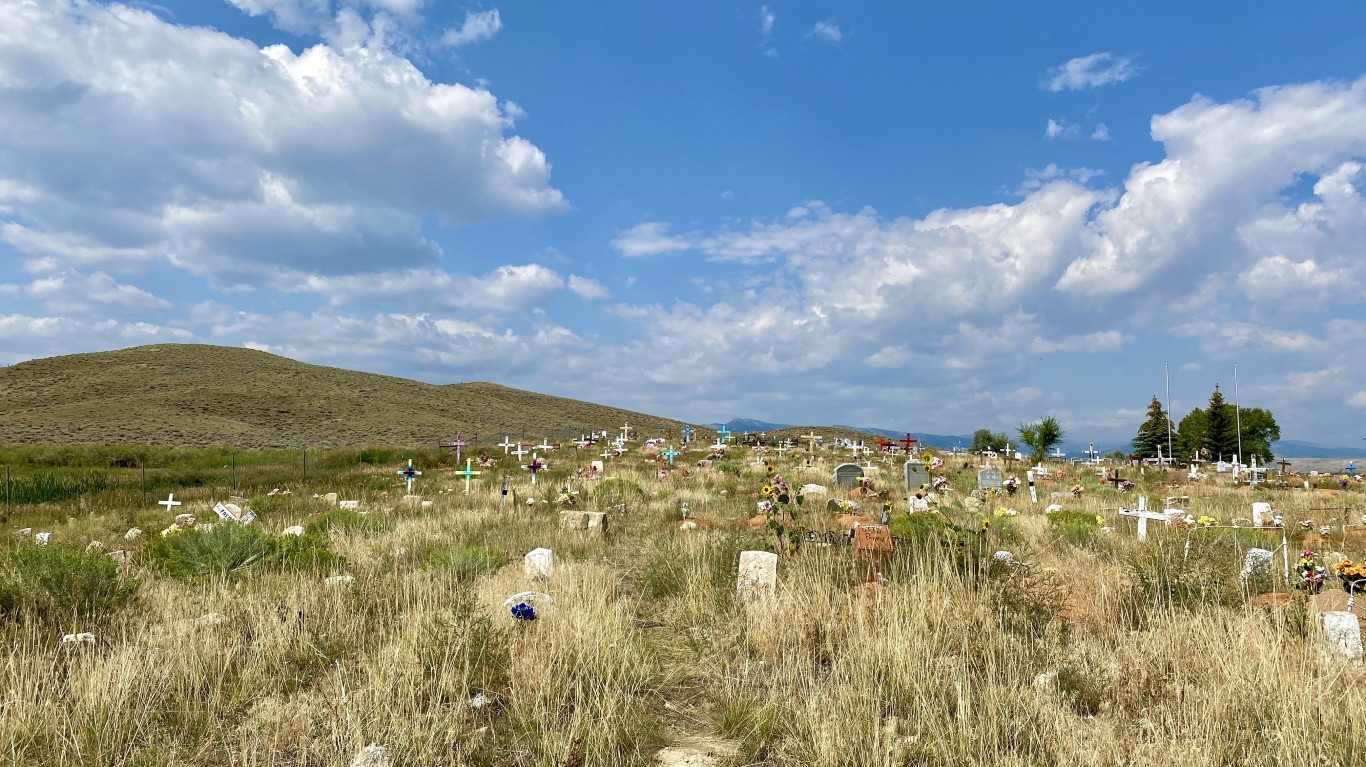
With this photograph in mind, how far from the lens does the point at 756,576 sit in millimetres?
6965

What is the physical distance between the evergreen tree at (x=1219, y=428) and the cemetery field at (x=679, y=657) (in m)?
60.4

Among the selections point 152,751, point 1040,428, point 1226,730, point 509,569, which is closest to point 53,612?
point 152,751

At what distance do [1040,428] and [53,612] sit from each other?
128ft

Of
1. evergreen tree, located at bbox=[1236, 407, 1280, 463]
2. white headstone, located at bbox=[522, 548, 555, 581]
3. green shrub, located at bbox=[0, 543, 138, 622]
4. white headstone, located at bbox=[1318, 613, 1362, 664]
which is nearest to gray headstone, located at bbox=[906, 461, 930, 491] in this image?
white headstone, located at bbox=[522, 548, 555, 581]

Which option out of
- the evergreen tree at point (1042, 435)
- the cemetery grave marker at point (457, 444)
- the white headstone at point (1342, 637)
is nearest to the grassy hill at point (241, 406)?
the cemetery grave marker at point (457, 444)

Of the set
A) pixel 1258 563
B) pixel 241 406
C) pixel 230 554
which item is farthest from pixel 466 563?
pixel 241 406

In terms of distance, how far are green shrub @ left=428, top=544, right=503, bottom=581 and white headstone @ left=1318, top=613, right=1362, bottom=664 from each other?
7.42m

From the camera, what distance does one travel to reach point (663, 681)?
5.06 m

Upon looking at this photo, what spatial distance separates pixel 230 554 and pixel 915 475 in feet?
55.5

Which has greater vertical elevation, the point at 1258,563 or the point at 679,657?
the point at 1258,563

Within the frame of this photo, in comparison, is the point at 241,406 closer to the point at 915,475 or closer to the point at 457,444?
the point at 457,444

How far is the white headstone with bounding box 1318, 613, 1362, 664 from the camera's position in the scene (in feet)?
15.9

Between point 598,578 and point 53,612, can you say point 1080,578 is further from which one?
point 53,612

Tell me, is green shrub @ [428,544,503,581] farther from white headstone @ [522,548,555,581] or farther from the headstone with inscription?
the headstone with inscription
